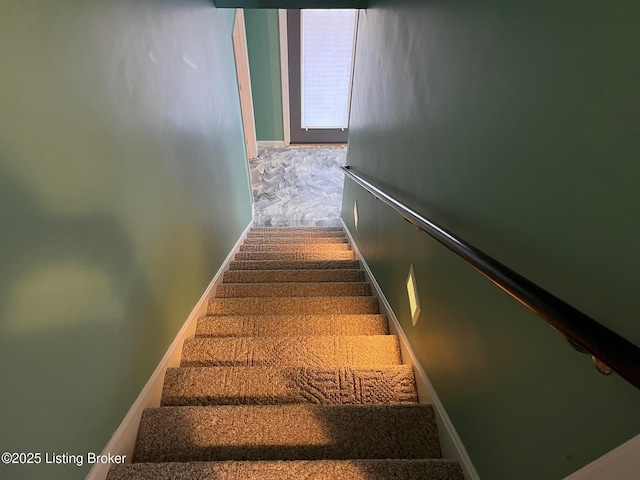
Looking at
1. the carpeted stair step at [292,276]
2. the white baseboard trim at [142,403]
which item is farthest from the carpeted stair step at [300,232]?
the white baseboard trim at [142,403]

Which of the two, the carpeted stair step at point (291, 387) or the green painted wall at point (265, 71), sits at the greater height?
the green painted wall at point (265, 71)

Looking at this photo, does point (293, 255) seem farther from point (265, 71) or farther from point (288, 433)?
point (265, 71)

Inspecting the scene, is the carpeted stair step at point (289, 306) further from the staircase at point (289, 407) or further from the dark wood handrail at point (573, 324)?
the dark wood handrail at point (573, 324)

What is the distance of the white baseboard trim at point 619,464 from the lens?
1.59 feet

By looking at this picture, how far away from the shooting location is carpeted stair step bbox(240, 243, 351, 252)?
3666 mm

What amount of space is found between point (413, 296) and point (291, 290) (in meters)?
1.03

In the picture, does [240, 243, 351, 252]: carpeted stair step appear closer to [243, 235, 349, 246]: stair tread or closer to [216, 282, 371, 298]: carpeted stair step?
[243, 235, 349, 246]: stair tread

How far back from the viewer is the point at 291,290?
242 centimetres

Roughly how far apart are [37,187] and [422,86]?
138cm

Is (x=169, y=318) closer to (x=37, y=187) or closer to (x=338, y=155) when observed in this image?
(x=37, y=187)

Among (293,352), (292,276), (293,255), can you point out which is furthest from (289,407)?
(293,255)

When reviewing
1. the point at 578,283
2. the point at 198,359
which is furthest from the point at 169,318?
the point at 578,283

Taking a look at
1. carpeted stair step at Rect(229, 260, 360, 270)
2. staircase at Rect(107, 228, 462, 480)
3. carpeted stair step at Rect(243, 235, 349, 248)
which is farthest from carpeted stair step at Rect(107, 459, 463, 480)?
carpeted stair step at Rect(243, 235, 349, 248)

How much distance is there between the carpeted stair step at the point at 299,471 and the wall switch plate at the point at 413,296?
61cm
